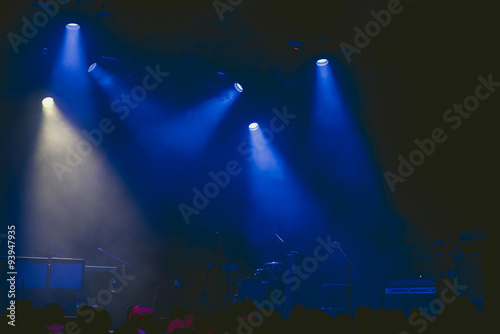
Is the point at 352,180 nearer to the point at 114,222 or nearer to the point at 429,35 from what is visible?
the point at 429,35

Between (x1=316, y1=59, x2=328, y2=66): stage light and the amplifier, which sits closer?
the amplifier

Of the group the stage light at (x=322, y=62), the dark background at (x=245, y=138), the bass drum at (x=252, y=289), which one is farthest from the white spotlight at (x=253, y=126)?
the bass drum at (x=252, y=289)

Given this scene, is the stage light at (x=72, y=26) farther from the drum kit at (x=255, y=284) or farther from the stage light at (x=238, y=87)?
the drum kit at (x=255, y=284)

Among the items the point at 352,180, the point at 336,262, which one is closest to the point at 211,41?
the point at 352,180

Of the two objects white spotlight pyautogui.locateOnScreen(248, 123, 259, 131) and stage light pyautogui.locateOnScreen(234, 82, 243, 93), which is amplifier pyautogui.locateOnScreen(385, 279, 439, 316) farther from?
stage light pyautogui.locateOnScreen(234, 82, 243, 93)

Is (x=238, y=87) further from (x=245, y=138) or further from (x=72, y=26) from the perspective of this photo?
(x=72, y=26)

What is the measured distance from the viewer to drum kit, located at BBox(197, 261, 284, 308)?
10.1 metres

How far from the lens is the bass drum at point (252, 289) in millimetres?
10039

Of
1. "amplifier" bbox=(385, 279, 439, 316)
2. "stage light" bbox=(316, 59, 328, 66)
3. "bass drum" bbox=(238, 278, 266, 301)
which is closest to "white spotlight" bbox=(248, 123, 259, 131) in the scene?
"stage light" bbox=(316, 59, 328, 66)

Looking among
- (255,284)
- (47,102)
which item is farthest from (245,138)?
(47,102)

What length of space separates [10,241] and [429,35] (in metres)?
8.89

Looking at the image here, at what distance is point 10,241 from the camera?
10.2 m

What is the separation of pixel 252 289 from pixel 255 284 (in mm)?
116

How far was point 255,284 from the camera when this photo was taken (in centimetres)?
1010
